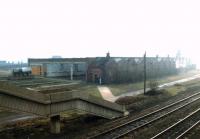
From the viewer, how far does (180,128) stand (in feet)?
71.3

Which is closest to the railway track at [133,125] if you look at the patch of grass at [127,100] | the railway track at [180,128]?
the railway track at [180,128]

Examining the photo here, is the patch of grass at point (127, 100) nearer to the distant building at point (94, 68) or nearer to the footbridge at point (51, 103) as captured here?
the footbridge at point (51, 103)

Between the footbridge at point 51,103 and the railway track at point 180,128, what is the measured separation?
20.2 ft

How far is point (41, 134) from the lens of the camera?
20.6 m

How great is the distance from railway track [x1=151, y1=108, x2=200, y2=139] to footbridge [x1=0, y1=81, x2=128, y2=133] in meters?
6.16

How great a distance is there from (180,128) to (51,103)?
33.6 ft

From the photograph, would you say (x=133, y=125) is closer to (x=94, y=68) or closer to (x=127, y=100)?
(x=127, y=100)

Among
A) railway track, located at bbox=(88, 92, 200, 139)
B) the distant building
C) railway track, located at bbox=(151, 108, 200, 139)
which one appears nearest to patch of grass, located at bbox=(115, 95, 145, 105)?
railway track, located at bbox=(88, 92, 200, 139)

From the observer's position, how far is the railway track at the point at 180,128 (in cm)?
1947

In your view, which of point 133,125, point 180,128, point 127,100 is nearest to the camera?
point 180,128

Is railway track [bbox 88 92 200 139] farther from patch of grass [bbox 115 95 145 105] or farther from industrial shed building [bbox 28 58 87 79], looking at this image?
industrial shed building [bbox 28 58 87 79]

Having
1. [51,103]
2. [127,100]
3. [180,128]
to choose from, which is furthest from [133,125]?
[127,100]

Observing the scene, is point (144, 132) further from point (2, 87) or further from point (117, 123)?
point (2, 87)

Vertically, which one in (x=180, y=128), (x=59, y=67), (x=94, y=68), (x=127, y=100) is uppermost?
(x=59, y=67)
